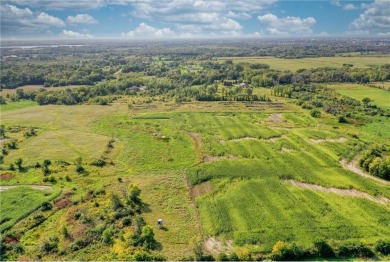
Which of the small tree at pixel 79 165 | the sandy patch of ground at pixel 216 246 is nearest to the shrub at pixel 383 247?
the sandy patch of ground at pixel 216 246

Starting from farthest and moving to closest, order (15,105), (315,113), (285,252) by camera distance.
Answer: (15,105) → (315,113) → (285,252)

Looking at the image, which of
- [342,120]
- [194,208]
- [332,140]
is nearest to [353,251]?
[194,208]

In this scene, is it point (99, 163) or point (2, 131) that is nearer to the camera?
point (99, 163)

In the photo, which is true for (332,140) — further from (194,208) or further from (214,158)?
(194,208)

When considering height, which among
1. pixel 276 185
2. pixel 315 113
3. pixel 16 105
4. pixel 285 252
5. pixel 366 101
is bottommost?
pixel 285 252

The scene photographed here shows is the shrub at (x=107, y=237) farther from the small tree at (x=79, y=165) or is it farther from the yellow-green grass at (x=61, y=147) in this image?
the yellow-green grass at (x=61, y=147)

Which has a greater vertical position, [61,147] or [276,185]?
[276,185]

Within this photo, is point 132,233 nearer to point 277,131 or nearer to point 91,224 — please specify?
point 91,224

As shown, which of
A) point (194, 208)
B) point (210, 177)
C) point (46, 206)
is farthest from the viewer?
point (210, 177)
